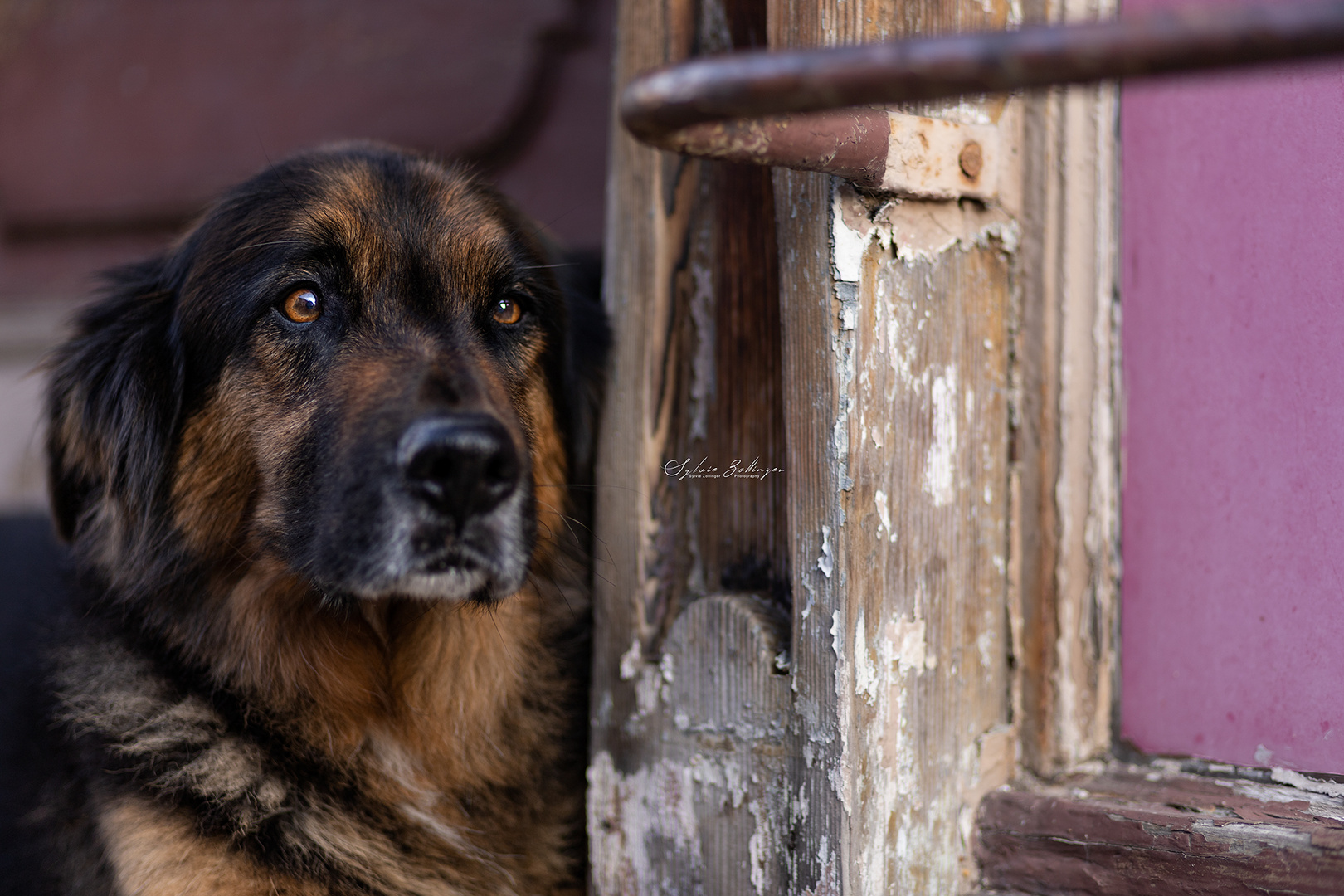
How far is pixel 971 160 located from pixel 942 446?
44 cm

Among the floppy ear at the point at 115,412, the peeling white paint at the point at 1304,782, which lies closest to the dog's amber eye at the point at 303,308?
the floppy ear at the point at 115,412

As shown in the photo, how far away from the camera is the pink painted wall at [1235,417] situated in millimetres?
1378

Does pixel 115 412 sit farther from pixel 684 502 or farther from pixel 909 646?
pixel 909 646

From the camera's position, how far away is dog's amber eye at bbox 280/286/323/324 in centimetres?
174

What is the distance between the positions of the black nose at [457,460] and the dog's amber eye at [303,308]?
1.49 feet

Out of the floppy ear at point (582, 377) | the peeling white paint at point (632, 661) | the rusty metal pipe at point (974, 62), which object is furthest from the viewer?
the floppy ear at point (582, 377)

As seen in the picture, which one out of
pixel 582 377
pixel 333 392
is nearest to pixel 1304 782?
pixel 582 377

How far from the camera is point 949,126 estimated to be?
1424 mm

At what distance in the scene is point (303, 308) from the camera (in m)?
1.74

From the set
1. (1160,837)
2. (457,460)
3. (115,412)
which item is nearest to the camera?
(1160,837)

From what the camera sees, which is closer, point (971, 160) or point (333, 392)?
point (971, 160)

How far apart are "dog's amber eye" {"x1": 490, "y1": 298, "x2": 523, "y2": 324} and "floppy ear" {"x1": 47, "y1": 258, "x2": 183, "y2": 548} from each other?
622 millimetres

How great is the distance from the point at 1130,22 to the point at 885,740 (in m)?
1.02

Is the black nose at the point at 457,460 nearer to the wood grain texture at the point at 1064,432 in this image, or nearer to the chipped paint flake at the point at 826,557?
the chipped paint flake at the point at 826,557
